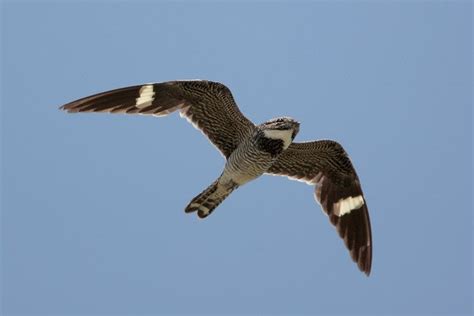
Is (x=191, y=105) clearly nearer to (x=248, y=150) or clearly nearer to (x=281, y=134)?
(x=248, y=150)

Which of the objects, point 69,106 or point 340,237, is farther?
point 340,237

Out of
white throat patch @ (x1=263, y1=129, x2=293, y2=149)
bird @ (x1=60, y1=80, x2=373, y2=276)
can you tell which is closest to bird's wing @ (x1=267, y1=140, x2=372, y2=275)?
bird @ (x1=60, y1=80, x2=373, y2=276)

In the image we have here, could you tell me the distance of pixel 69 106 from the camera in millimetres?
10852

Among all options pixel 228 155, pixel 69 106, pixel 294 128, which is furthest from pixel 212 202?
pixel 69 106

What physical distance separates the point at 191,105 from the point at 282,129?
4.76ft

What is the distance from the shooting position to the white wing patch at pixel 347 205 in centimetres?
1207

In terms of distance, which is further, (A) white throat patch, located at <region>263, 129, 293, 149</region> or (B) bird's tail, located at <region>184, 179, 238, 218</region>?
(B) bird's tail, located at <region>184, 179, 238, 218</region>

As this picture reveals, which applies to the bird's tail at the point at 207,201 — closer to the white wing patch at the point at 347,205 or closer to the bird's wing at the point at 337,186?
the bird's wing at the point at 337,186

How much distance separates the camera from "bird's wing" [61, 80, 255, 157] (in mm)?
11102

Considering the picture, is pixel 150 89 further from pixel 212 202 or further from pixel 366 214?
pixel 366 214

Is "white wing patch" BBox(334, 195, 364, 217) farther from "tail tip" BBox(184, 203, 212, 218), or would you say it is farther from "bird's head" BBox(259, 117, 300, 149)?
"tail tip" BBox(184, 203, 212, 218)

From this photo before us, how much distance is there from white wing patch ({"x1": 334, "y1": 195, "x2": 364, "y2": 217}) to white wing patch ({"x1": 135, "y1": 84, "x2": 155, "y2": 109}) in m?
3.10

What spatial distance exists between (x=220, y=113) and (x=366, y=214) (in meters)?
2.66

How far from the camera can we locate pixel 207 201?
1123 cm
